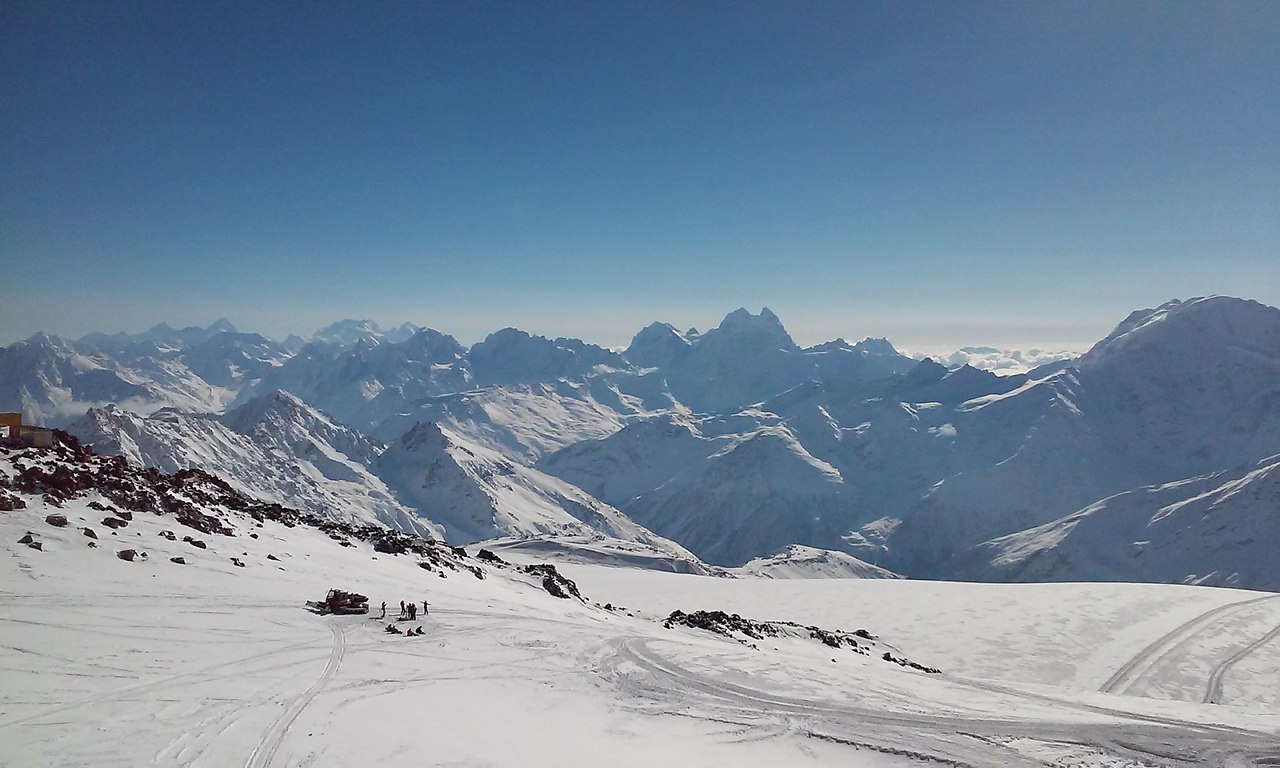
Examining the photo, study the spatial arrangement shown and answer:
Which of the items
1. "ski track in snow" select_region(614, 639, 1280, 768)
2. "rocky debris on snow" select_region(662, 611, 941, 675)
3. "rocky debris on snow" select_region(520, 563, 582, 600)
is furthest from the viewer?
"rocky debris on snow" select_region(520, 563, 582, 600)

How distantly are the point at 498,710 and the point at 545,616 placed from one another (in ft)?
48.5

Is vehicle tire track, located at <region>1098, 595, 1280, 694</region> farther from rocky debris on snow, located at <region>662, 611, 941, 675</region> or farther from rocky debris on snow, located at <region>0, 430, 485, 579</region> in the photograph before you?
rocky debris on snow, located at <region>0, 430, 485, 579</region>

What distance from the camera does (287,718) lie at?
600 inches

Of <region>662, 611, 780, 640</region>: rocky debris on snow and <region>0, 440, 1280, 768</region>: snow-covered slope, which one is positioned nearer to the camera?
<region>0, 440, 1280, 768</region>: snow-covered slope

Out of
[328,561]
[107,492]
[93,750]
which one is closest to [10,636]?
[93,750]

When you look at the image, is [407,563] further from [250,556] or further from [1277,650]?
[1277,650]

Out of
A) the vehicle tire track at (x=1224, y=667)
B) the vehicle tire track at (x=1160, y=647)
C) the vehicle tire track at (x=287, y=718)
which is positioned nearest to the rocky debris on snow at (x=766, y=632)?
the vehicle tire track at (x=1160, y=647)

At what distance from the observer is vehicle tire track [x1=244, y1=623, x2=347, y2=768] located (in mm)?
13398

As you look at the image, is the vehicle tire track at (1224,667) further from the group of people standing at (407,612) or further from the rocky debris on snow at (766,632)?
the group of people standing at (407,612)

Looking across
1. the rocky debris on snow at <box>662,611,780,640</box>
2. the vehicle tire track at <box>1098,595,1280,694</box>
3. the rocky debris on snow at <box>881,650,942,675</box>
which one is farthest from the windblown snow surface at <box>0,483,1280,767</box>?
the rocky debris on snow at <box>881,650,942,675</box>

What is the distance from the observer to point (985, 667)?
120 ft

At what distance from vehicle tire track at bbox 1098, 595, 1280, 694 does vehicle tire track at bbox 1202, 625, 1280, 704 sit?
7.66ft

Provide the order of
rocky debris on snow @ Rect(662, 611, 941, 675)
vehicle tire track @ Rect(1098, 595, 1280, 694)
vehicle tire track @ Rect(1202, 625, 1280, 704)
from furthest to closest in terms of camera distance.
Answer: rocky debris on snow @ Rect(662, 611, 941, 675)
vehicle tire track @ Rect(1098, 595, 1280, 694)
vehicle tire track @ Rect(1202, 625, 1280, 704)

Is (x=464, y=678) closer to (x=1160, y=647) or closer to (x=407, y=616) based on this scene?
(x=407, y=616)
